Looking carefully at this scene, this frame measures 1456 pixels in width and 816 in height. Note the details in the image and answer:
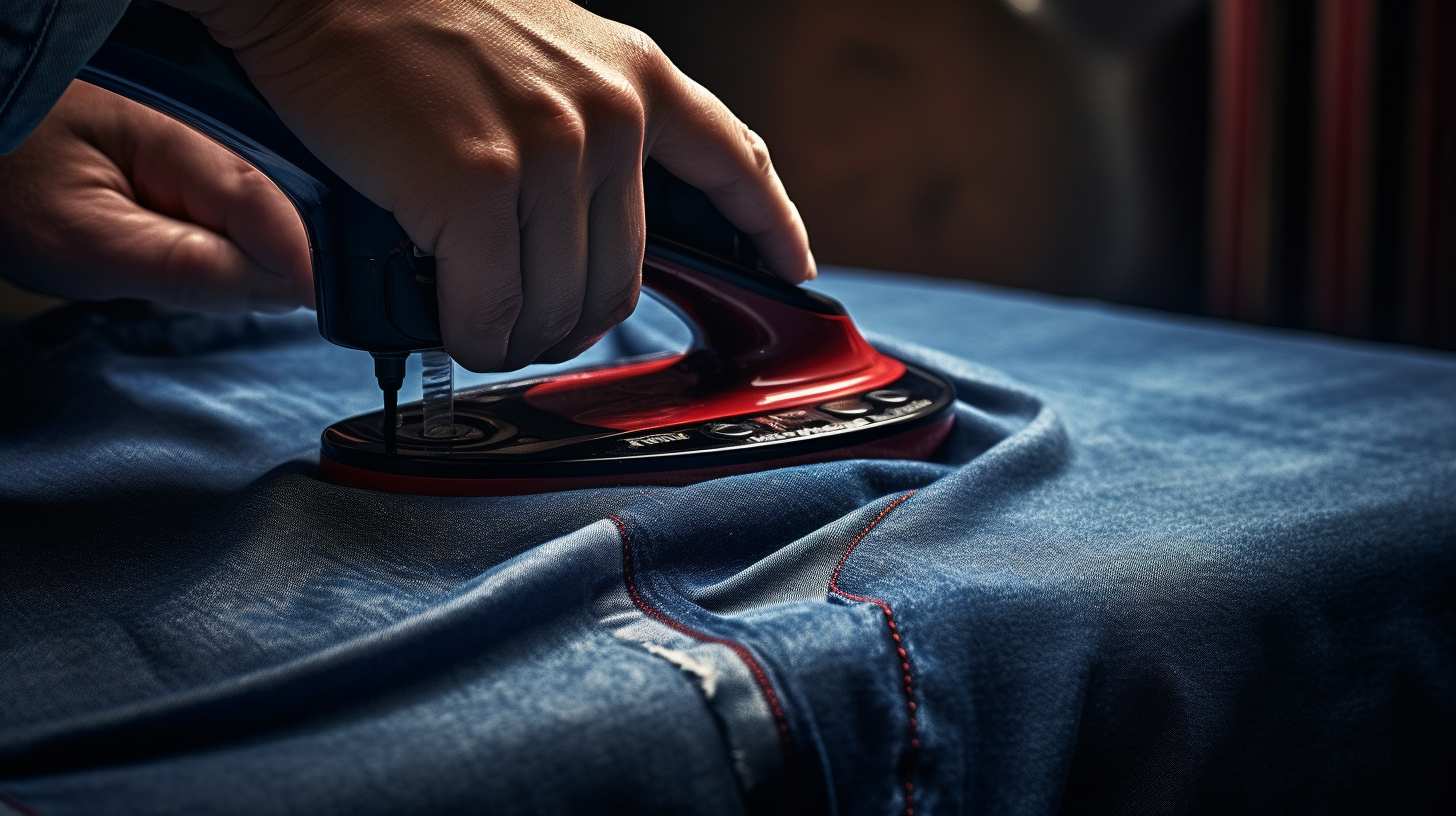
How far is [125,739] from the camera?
0.38 m

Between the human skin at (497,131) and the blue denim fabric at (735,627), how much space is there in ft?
0.38

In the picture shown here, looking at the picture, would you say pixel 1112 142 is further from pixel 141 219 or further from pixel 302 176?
pixel 302 176

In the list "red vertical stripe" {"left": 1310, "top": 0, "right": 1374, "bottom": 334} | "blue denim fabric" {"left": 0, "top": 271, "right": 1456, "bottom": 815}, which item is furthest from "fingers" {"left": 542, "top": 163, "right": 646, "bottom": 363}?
"red vertical stripe" {"left": 1310, "top": 0, "right": 1374, "bottom": 334}

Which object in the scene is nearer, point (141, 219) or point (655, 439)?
point (655, 439)

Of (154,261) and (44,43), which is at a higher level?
(44,43)

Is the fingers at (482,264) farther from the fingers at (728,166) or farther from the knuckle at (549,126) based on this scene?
the fingers at (728,166)

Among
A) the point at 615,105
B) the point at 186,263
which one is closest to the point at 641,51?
the point at 615,105

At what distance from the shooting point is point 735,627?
1.48 feet

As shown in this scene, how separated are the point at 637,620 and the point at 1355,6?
7.31ft

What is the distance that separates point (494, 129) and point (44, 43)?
0.59 feet

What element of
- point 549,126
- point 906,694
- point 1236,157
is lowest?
point 906,694

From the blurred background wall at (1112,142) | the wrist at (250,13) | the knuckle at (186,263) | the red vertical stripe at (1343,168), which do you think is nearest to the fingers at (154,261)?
the knuckle at (186,263)

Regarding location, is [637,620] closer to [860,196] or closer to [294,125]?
[294,125]

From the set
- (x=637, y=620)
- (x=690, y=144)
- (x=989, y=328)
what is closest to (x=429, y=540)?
(x=637, y=620)
